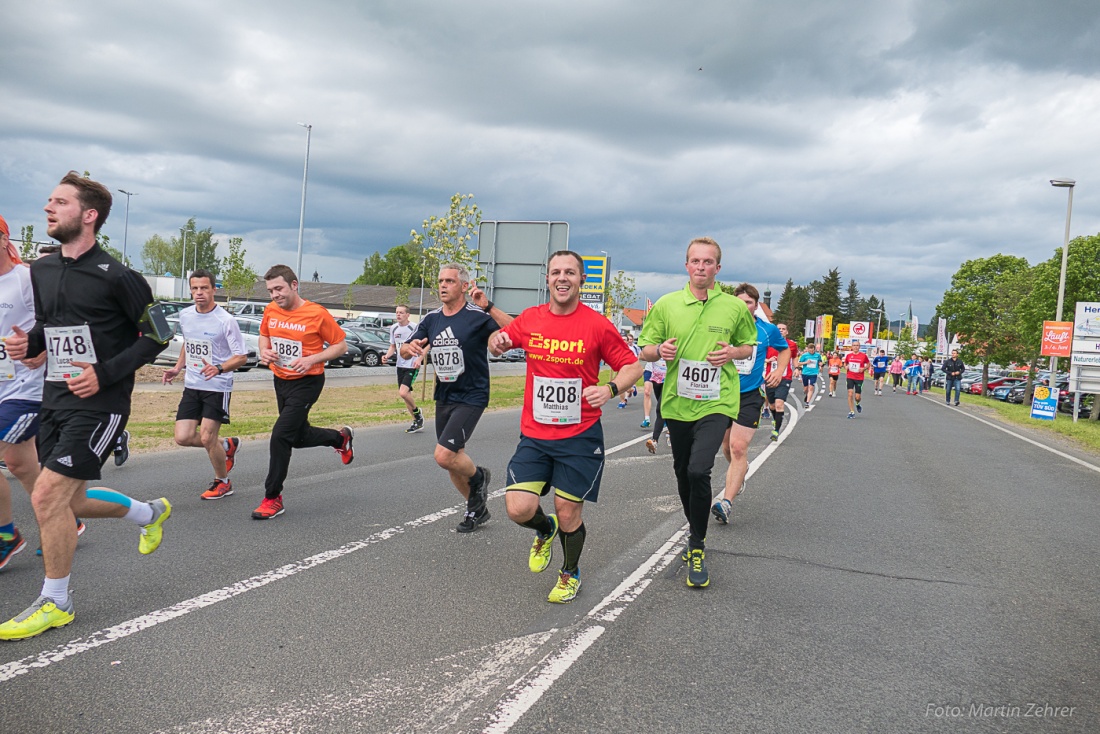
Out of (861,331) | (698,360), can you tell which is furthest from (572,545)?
(861,331)

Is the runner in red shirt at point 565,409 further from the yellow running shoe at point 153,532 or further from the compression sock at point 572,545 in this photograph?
the yellow running shoe at point 153,532

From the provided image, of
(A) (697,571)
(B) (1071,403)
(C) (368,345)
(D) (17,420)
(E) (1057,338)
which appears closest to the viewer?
(D) (17,420)

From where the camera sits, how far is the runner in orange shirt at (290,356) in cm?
612

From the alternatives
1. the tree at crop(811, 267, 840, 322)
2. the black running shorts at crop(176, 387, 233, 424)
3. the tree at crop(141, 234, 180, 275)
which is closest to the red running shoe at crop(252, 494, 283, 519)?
the black running shorts at crop(176, 387, 233, 424)

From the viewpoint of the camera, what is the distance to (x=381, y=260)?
120 metres

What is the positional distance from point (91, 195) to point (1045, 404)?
2476 cm

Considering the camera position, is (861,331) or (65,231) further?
(861,331)

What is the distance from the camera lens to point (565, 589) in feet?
14.4

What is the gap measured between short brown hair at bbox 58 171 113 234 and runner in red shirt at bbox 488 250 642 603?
2.09 m

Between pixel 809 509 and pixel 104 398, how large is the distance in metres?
5.96

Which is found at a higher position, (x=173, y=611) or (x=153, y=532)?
(x=153, y=532)

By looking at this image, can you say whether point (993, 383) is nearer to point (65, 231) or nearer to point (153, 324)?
point (153, 324)

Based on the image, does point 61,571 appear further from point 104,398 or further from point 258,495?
point 258,495

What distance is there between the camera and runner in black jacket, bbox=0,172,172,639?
11.9 feet
